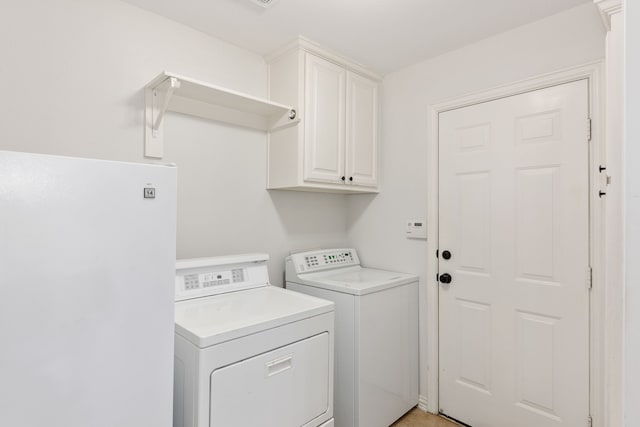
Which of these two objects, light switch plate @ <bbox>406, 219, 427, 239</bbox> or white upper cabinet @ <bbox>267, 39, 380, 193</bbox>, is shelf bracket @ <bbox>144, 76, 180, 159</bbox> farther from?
light switch plate @ <bbox>406, 219, 427, 239</bbox>

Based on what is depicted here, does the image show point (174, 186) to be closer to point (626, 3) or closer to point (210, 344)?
point (210, 344)

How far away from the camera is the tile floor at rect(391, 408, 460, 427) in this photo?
211 cm

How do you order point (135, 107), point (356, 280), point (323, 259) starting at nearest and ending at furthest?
point (135, 107), point (356, 280), point (323, 259)

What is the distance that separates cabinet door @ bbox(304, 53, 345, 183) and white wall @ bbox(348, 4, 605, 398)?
0.46 m

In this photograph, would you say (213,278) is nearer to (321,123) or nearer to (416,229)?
(321,123)

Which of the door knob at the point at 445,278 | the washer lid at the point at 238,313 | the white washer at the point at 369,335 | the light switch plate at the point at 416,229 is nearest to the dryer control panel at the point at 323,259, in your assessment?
the white washer at the point at 369,335

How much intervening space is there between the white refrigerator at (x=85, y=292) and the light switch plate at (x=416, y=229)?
169cm

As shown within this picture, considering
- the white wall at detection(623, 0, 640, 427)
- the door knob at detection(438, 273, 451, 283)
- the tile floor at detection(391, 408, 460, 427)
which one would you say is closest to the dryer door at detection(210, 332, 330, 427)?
the tile floor at detection(391, 408, 460, 427)

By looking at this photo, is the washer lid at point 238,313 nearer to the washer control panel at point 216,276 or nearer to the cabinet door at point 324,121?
the washer control panel at point 216,276

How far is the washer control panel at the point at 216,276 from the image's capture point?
5.48ft

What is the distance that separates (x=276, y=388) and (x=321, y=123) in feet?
5.11

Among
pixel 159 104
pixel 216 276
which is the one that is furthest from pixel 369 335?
pixel 159 104

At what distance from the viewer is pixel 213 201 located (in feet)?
6.64

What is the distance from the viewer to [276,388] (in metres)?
1.38
